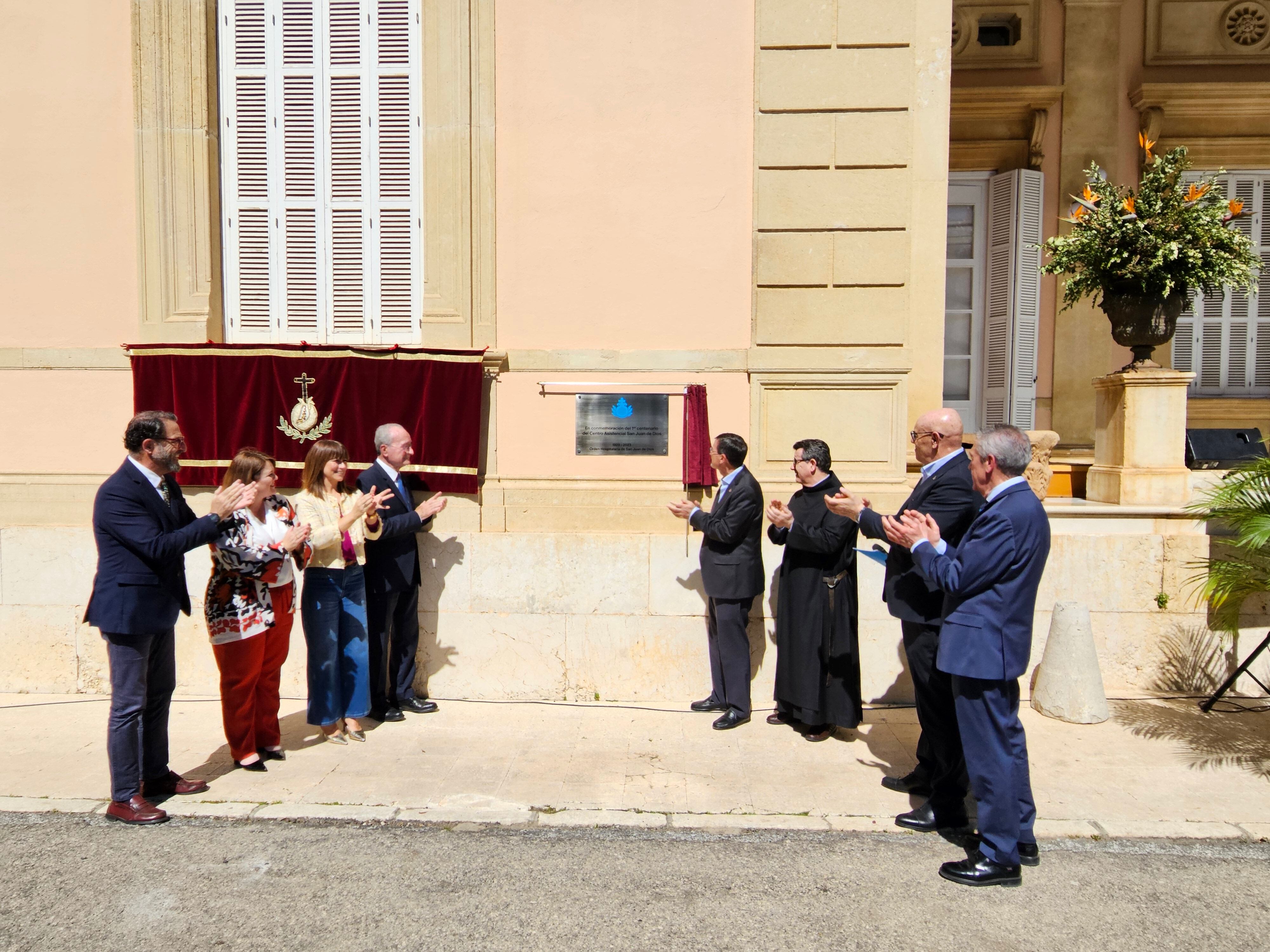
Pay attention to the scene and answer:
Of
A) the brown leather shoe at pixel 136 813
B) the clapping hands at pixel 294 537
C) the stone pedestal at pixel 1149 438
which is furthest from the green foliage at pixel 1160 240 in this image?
the brown leather shoe at pixel 136 813

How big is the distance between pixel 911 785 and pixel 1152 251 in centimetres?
444

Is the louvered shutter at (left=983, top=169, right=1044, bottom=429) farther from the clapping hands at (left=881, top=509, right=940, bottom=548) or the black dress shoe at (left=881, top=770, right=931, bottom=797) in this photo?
the clapping hands at (left=881, top=509, right=940, bottom=548)

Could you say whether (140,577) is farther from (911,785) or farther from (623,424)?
(911,785)

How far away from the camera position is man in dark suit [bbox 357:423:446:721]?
575 centimetres

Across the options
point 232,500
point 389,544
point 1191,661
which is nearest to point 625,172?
point 389,544

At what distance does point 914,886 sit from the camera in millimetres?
3758

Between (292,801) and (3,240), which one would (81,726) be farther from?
(3,240)

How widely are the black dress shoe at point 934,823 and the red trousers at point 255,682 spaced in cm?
338

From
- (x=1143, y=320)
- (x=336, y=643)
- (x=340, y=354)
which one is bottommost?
(x=336, y=643)

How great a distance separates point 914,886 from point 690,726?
7.26ft

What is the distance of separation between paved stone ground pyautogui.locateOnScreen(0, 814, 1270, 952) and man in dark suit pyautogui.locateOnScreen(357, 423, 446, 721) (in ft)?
5.13

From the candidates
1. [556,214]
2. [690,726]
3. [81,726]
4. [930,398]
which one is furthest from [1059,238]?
[81,726]

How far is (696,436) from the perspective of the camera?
6.48m

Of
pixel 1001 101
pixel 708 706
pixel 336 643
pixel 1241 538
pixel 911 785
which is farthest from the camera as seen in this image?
pixel 1001 101
